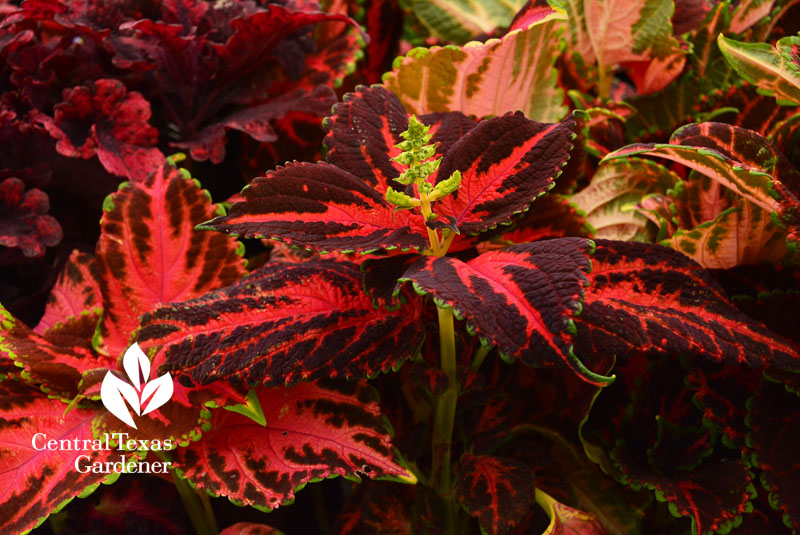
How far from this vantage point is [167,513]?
0.73 meters

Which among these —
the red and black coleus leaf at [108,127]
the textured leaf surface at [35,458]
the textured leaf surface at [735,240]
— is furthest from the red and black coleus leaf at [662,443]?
the red and black coleus leaf at [108,127]

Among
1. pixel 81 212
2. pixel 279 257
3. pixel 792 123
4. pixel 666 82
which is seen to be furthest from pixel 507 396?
pixel 81 212

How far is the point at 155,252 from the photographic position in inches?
27.5

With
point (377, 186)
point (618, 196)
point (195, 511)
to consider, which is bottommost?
point (195, 511)

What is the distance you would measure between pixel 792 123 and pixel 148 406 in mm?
654

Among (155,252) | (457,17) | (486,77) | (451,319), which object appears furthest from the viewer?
(457,17)

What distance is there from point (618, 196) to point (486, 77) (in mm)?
209

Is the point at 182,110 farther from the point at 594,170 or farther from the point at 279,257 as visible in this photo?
the point at 594,170

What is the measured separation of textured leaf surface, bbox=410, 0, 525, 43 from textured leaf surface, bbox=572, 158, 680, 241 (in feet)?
1.17

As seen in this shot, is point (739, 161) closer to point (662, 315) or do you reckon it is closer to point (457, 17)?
point (662, 315)

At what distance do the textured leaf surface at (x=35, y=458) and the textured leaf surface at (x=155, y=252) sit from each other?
7 cm

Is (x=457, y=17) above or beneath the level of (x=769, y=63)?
beneath

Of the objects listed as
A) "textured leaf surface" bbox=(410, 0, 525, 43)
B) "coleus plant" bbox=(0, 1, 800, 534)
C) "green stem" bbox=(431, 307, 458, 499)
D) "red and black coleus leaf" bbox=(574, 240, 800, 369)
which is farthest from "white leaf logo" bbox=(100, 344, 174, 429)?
"textured leaf surface" bbox=(410, 0, 525, 43)

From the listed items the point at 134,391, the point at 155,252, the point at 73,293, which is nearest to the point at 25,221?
the point at 73,293
